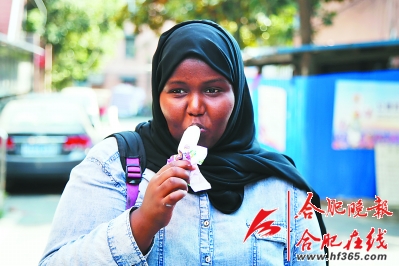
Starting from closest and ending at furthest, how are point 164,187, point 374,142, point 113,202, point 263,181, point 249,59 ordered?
point 164,187 → point 113,202 → point 263,181 → point 374,142 → point 249,59

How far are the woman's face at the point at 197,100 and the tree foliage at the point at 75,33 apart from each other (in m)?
27.1

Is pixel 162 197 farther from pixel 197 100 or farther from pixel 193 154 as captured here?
pixel 197 100

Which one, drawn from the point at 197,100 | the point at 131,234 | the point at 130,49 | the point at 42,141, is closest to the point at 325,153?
the point at 42,141

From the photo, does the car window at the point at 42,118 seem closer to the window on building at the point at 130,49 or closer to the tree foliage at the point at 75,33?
the tree foliage at the point at 75,33

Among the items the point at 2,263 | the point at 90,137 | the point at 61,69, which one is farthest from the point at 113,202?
the point at 61,69

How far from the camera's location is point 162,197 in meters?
1.56

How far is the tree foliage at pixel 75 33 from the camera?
95.0ft

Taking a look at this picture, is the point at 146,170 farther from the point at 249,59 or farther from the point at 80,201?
the point at 249,59

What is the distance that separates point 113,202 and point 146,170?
0.52 ft

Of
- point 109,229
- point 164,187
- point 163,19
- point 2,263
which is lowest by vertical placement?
point 2,263

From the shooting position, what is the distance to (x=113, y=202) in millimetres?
1774

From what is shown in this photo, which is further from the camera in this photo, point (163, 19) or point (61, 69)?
point (61, 69)

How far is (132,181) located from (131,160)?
76mm

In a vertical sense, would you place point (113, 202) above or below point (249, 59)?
below
